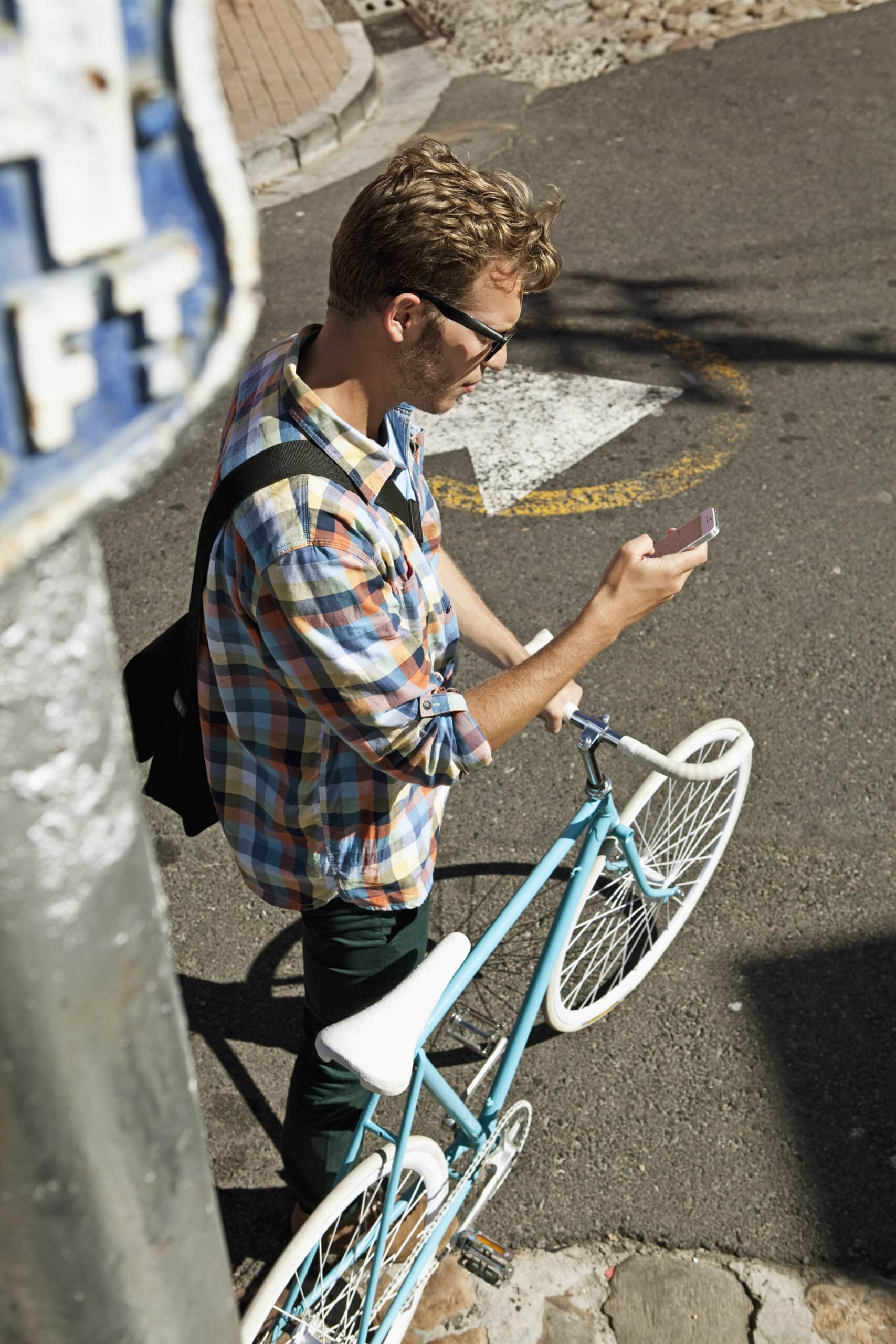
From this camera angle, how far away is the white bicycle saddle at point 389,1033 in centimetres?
203

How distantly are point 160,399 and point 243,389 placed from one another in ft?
5.24

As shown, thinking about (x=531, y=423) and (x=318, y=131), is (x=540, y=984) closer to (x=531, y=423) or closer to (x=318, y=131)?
(x=531, y=423)

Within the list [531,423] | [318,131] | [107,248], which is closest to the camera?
[107,248]

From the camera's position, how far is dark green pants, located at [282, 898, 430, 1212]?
2320 millimetres

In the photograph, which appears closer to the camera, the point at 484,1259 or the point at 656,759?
the point at 656,759

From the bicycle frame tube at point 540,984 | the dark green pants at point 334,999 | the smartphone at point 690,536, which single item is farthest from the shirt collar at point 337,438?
the bicycle frame tube at point 540,984

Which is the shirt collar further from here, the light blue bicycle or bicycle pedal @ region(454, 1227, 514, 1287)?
bicycle pedal @ region(454, 1227, 514, 1287)

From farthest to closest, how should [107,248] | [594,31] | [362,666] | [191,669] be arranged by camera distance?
[594,31]
[191,669]
[362,666]
[107,248]

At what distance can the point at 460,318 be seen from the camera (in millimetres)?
2055

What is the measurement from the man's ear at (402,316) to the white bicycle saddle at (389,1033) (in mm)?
1084

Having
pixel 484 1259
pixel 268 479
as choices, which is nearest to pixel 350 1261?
pixel 484 1259

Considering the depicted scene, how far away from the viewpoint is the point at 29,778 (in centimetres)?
69

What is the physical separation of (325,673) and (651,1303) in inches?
70.0

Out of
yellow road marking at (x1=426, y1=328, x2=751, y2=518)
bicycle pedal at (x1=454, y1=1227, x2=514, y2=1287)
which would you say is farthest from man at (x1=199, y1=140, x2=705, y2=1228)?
yellow road marking at (x1=426, y1=328, x2=751, y2=518)
